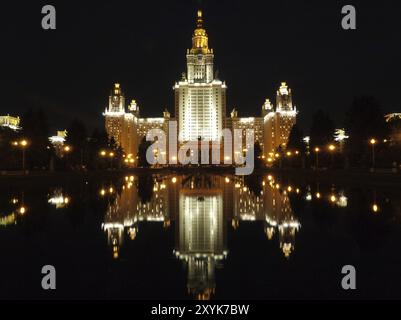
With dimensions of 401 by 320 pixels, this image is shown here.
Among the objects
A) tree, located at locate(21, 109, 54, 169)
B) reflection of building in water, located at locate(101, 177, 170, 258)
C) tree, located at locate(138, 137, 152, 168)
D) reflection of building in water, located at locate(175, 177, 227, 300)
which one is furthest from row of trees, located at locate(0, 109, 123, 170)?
tree, located at locate(138, 137, 152, 168)

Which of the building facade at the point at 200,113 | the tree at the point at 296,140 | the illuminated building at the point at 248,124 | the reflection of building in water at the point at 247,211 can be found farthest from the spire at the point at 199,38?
the reflection of building in water at the point at 247,211

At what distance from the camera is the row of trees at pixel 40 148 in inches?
2027

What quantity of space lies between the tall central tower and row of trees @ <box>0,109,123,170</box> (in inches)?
3103

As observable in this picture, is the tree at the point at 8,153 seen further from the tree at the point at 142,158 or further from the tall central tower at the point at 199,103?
the tall central tower at the point at 199,103

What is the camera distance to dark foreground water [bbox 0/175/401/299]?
7.43 m

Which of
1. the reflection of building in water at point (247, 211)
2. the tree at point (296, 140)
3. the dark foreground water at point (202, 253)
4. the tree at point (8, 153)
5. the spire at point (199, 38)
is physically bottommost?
the dark foreground water at point (202, 253)

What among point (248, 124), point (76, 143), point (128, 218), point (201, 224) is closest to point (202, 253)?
point (201, 224)

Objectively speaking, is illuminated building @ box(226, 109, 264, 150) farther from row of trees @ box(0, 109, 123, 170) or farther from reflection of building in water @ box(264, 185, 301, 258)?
reflection of building in water @ box(264, 185, 301, 258)

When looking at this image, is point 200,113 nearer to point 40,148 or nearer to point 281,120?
point 281,120

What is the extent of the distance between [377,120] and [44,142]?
4409cm

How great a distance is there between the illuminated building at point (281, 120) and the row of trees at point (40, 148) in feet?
286

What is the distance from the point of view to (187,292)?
23.9 feet

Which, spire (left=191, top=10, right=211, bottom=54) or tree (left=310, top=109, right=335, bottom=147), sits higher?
spire (left=191, top=10, right=211, bottom=54)
